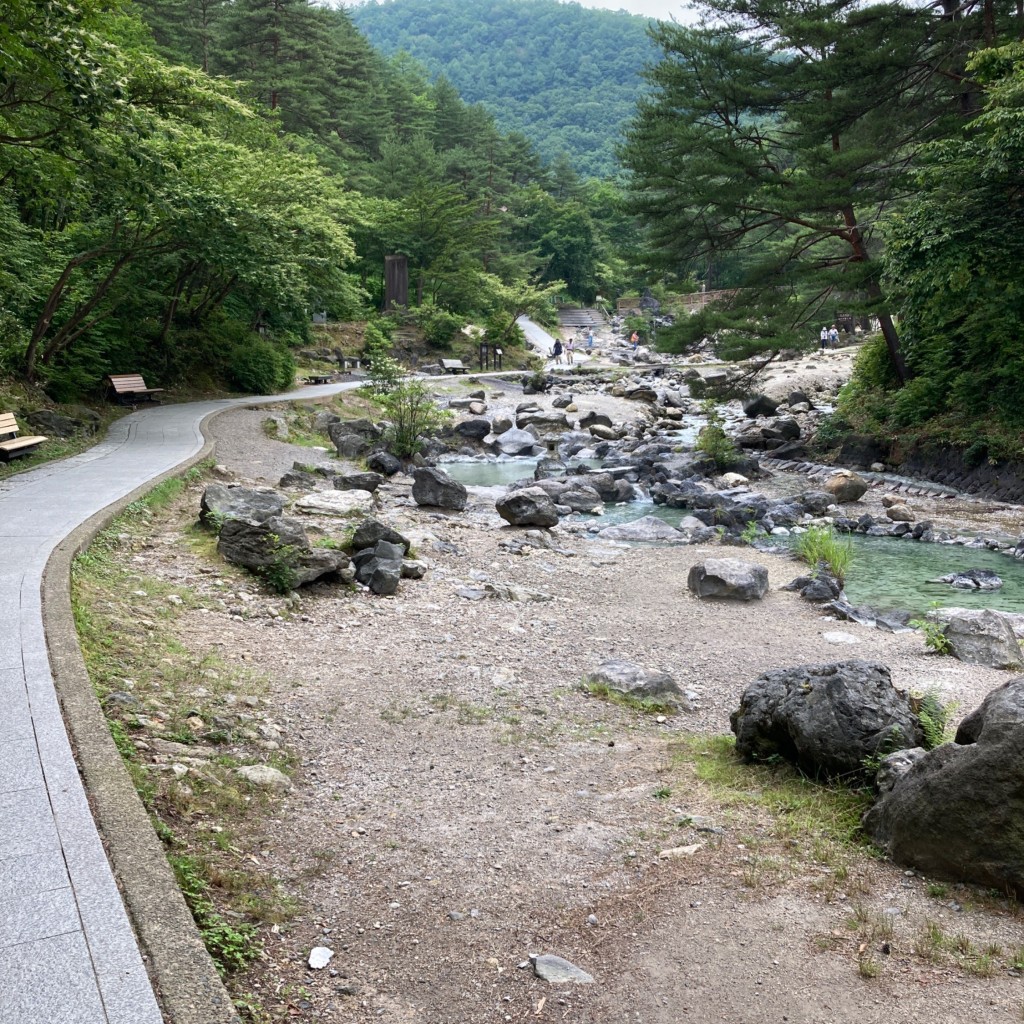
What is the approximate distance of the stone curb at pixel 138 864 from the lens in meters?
2.83

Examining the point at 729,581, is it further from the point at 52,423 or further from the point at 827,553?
the point at 52,423

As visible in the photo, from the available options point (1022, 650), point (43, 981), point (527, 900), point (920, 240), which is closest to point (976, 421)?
point (920, 240)

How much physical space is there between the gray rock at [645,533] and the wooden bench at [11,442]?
907cm

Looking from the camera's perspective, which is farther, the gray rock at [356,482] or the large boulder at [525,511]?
the gray rock at [356,482]

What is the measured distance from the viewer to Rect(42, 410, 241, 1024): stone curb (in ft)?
9.27

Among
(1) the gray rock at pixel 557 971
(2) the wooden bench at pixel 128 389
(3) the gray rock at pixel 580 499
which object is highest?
(2) the wooden bench at pixel 128 389

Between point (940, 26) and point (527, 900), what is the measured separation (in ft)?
77.4

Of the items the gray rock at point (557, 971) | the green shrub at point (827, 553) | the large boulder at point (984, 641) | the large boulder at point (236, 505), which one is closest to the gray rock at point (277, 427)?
the large boulder at point (236, 505)

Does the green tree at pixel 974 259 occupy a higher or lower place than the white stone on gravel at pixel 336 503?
higher

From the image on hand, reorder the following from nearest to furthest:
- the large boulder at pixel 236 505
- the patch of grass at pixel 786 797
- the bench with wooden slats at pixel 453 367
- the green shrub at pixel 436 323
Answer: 1. the patch of grass at pixel 786 797
2. the large boulder at pixel 236 505
3. the bench with wooden slats at pixel 453 367
4. the green shrub at pixel 436 323

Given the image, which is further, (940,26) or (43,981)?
(940,26)

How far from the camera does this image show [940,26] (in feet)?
67.9

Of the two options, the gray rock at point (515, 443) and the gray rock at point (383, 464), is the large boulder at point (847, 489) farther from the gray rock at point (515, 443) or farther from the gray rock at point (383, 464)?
the gray rock at point (383, 464)

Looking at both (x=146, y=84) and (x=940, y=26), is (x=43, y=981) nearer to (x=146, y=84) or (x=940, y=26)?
(x=146, y=84)
